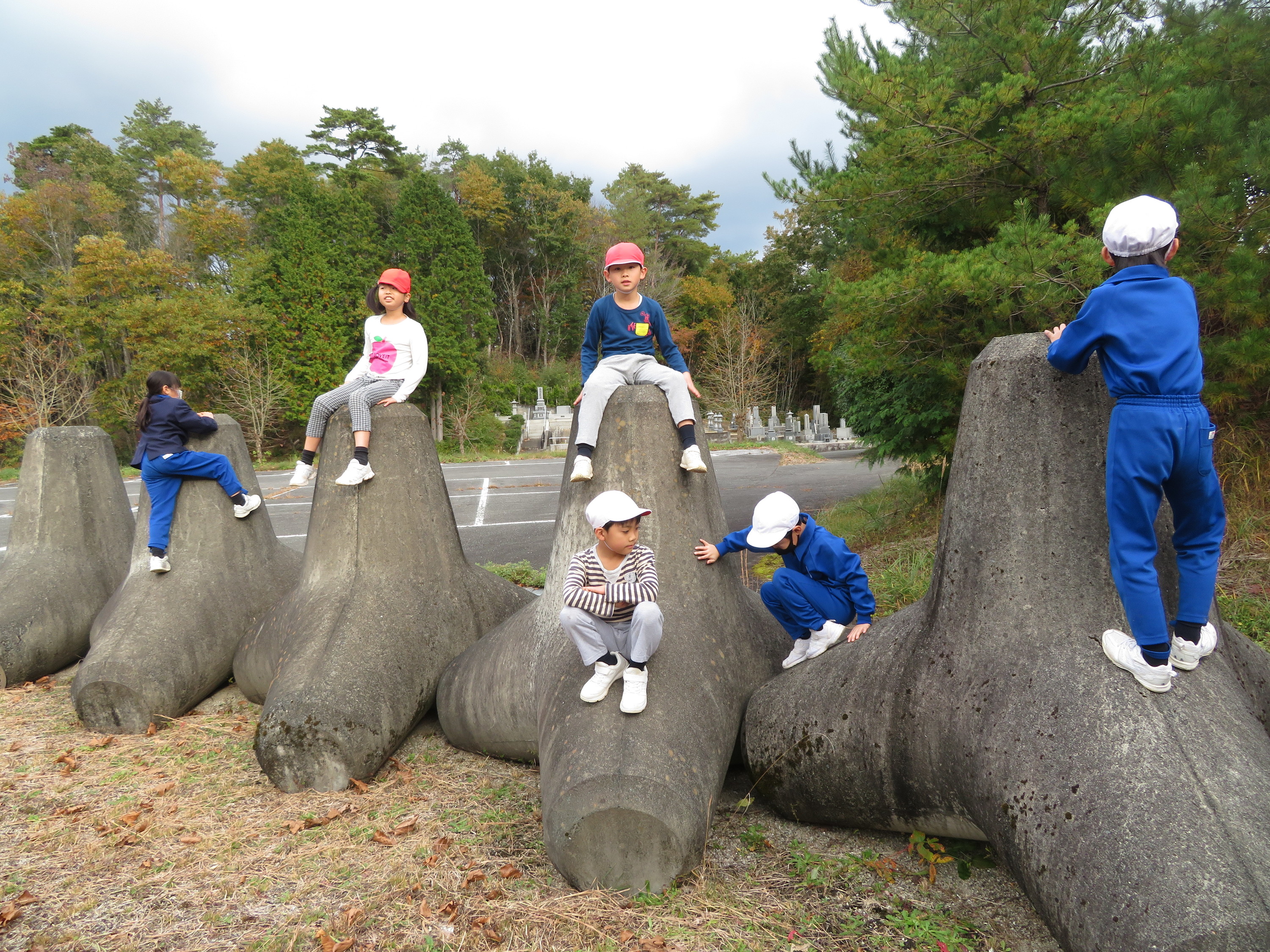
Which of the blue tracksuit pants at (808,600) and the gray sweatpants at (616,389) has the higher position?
the gray sweatpants at (616,389)

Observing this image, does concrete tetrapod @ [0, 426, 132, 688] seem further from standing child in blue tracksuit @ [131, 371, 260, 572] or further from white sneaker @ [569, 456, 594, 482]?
white sneaker @ [569, 456, 594, 482]

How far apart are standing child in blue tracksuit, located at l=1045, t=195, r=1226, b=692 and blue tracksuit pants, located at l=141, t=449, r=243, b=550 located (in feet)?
18.5

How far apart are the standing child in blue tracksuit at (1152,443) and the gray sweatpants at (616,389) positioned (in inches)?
78.9

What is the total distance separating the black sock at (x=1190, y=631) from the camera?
2.63m

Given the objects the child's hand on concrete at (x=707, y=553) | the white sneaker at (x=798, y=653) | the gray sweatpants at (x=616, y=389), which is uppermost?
the gray sweatpants at (x=616, y=389)

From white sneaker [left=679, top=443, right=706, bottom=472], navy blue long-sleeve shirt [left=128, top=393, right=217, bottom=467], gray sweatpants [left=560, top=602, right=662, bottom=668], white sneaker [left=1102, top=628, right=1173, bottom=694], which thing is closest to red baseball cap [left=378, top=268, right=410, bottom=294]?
navy blue long-sleeve shirt [left=128, top=393, right=217, bottom=467]

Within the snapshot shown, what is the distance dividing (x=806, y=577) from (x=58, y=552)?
20.6 feet

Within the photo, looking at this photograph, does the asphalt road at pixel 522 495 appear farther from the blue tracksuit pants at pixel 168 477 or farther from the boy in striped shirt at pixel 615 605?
the boy in striped shirt at pixel 615 605

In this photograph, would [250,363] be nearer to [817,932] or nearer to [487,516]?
[487,516]

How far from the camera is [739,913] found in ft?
9.48

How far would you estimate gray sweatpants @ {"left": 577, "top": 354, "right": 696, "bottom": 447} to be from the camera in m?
4.26

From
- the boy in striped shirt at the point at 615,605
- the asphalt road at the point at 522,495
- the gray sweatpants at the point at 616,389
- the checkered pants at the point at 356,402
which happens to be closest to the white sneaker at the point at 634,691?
the boy in striped shirt at the point at 615,605

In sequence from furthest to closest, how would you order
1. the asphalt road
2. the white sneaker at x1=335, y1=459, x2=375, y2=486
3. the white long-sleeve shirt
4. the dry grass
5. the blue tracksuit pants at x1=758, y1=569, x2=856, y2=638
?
the asphalt road, the white long-sleeve shirt, the white sneaker at x1=335, y1=459, x2=375, y2=486, the blue tracksuit pants at x1=758, y1=569, x2=856, y2=638, the dry grass

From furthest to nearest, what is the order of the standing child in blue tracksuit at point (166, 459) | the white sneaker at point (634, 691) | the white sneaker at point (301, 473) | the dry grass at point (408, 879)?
1. the standing child in blue tracksuit at point (166, 459)
2. the white sneaker at point (301, 473)
3. the white sneaker at point (634, 691)
4. the dry grass at point (408, 879)
